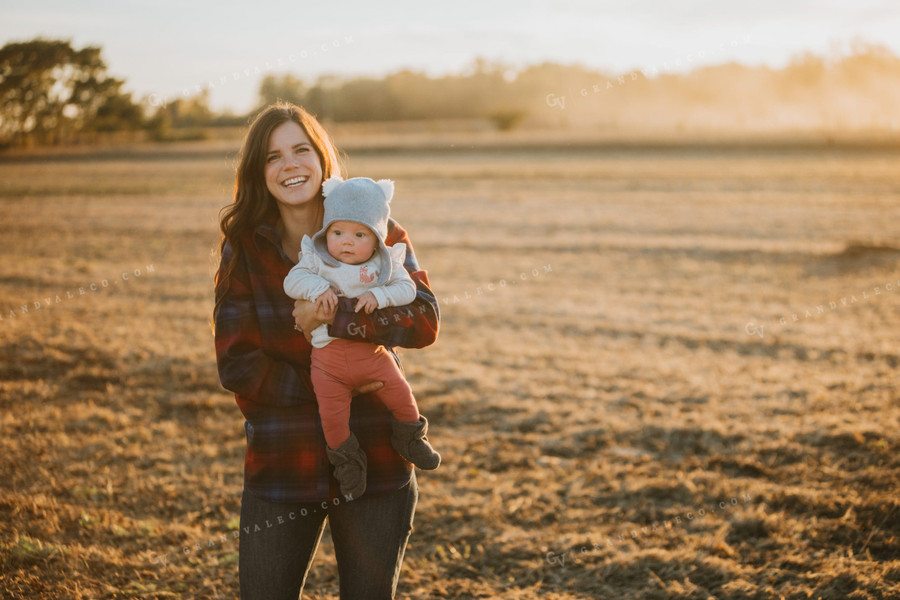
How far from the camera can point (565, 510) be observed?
4402 millimetres

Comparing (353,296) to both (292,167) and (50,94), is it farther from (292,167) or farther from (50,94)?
(50,94)

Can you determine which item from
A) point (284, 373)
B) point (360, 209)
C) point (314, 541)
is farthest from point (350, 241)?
point (314, 541)

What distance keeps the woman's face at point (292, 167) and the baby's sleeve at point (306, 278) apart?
0.22 metres

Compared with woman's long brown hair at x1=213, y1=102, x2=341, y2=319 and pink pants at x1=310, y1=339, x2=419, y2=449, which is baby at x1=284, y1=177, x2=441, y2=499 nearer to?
pink pants at x1=310, y1=339, x2=419, y2=449

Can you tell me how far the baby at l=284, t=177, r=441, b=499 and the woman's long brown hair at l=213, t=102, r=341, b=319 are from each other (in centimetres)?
28

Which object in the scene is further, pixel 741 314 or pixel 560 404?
pixel 741 314

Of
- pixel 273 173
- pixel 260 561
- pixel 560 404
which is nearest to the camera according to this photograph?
pixel 260 561

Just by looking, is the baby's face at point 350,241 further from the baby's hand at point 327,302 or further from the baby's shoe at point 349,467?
the baby's shoe at point 349,467

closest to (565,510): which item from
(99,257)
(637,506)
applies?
(637,506)

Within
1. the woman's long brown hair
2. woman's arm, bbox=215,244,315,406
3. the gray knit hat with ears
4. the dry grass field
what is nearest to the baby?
the gray knit hat with ears

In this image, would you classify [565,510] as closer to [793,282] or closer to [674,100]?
[793,282]

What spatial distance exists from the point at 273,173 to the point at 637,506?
10.8 feet

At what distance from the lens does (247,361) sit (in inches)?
87.6

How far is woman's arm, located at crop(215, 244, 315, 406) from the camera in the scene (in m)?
2.21
